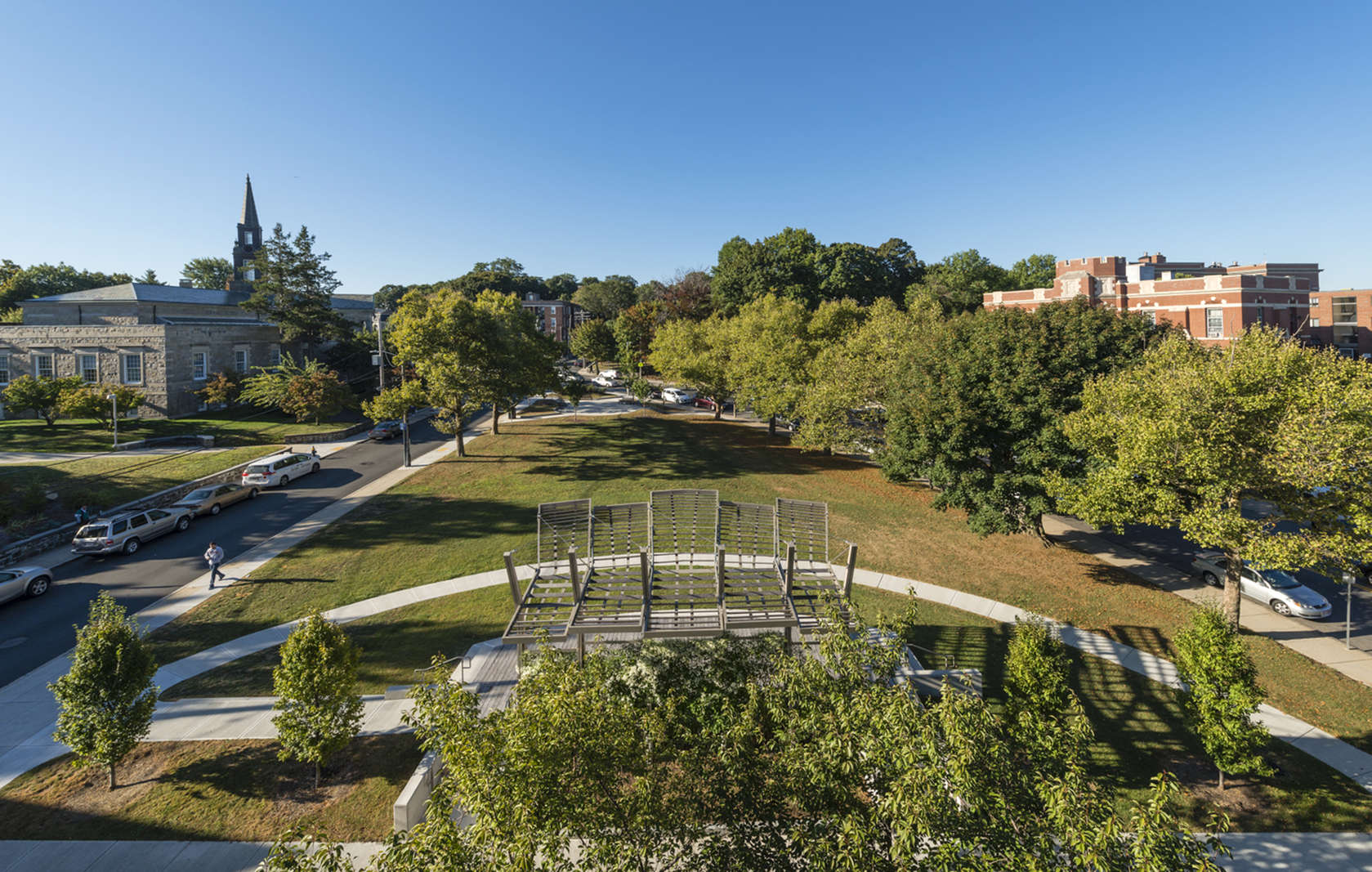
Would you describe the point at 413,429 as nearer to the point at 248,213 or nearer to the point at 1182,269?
the point at 248,213

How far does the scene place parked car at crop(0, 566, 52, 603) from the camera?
18.4 metres

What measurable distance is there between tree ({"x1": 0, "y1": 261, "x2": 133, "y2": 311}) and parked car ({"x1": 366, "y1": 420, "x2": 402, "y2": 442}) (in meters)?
39.6

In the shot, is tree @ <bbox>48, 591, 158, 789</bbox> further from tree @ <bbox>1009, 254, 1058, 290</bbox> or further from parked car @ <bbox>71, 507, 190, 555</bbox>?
tree @ <bbox>1009, 254, 1058, 290</bbox>

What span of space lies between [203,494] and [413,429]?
73.0 feet

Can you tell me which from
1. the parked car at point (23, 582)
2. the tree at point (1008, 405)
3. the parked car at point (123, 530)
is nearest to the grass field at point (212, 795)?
the parked car at point (23, 582)

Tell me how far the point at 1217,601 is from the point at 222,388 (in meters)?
61.0

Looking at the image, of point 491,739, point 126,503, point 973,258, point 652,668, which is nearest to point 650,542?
point 652,668

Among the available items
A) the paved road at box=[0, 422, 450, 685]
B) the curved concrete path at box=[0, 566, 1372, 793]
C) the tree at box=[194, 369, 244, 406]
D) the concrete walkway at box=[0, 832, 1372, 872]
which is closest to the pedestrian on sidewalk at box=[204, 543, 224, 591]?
the paved road at box=[0, 422, 450, 685]

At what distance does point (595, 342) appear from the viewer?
83.8 metres

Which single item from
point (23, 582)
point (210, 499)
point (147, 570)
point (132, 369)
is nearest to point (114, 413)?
point (132, 369)

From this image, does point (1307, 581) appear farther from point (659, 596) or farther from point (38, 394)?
point (38, 394)

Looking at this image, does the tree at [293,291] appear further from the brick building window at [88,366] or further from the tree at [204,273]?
the tree at [204,273]

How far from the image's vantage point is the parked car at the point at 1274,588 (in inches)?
767

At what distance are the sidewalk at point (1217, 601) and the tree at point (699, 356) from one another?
78.0 feet
